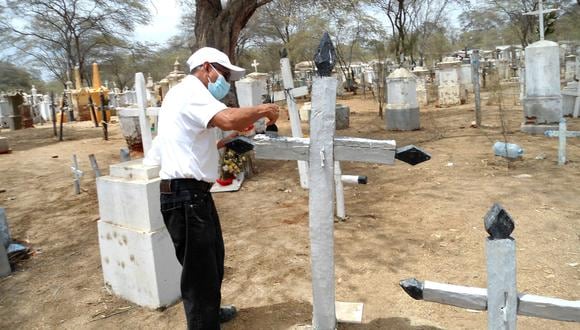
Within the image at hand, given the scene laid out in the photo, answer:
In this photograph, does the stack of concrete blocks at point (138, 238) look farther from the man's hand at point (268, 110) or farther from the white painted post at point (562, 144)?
the white painted post at point (562, 144)

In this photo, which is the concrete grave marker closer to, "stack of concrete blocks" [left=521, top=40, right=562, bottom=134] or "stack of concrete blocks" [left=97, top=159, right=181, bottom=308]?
"stack of concrete blocks" [left=97, top=159, right=181, bottom=308]

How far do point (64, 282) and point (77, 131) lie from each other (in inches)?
566

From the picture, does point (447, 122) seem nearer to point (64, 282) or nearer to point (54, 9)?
point (64, 282)

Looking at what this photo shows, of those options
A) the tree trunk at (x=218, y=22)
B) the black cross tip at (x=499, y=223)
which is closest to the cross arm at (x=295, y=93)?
the tree trunk at (x=218, y=22)

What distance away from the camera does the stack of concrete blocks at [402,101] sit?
35.1ft

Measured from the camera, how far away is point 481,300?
71.2 inches

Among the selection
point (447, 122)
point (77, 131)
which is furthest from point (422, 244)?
point (77, 131)

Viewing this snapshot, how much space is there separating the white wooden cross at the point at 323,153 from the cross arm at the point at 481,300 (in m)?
0.72

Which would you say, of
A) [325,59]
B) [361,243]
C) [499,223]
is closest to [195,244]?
[325,59]

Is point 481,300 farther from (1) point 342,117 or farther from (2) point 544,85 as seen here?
(1) point 342,117

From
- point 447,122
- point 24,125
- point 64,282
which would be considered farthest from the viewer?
point 24,125

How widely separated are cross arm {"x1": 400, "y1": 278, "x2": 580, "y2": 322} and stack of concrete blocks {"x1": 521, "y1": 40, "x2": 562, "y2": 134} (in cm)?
792

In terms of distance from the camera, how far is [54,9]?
24156 mm

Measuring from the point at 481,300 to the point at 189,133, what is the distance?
1694mm
